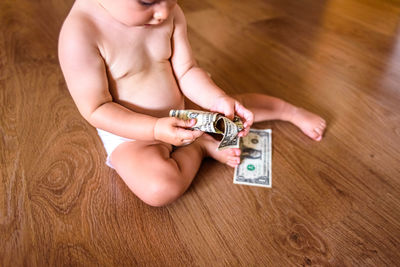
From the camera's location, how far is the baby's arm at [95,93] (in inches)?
26.9

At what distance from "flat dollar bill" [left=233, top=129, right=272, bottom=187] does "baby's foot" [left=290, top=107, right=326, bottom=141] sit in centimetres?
10

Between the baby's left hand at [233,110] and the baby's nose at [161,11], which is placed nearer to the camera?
the baby's nose at [161,11]

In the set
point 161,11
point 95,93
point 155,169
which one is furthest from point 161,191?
point 161,11

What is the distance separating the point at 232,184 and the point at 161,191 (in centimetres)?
22

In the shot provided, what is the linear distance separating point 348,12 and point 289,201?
59.4 inches

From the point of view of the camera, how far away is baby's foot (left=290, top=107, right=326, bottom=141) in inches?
41.0

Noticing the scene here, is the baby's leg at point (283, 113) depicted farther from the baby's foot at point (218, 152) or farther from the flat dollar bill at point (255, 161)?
the baby's foot at point (218, 152)

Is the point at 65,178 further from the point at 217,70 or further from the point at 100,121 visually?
the point at 217,70

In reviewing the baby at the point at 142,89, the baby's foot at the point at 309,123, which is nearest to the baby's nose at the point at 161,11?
the baby at the point at 142,89

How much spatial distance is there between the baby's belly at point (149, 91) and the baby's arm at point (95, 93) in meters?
0.05

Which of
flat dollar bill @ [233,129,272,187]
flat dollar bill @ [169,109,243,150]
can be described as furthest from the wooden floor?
flat dollar bill @ [169,109,243,150]

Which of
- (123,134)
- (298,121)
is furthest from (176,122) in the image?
(298,121)

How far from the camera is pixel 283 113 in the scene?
1.09 m

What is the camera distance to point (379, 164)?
3.14 feet
